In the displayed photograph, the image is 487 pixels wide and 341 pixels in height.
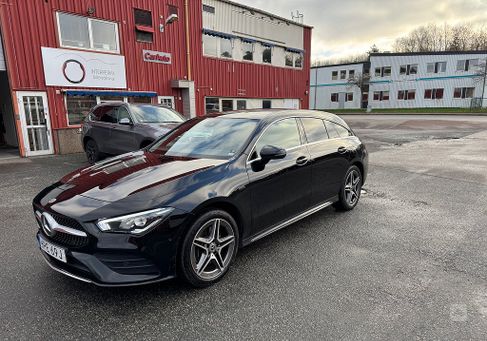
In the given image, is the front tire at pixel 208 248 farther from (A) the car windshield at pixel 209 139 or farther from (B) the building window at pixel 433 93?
(B) the building window at pixel 433 93

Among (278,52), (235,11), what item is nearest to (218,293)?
(235,11)

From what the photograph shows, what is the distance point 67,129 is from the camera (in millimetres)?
12047

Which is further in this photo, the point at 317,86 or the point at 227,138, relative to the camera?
the point at 317,86

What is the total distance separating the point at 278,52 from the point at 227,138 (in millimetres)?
17854

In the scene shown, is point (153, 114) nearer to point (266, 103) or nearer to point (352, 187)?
point (352, 187)

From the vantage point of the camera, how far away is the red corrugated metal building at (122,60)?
36.1ft

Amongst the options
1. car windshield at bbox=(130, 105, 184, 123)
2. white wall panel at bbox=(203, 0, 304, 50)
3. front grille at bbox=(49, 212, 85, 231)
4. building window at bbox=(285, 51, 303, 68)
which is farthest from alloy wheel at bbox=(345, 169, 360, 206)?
building window at bbox=(285, 51, 303, 68)

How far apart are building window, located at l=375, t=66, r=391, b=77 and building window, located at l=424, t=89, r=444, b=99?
5479 millimetres

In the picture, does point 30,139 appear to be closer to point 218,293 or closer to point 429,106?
point 218,293

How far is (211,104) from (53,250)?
14908 mm

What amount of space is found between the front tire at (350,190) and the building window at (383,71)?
151 ft

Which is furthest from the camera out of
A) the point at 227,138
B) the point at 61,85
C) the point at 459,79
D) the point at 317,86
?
the point at 317,86

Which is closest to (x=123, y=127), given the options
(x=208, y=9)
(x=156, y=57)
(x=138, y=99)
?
(x=138, y=99)

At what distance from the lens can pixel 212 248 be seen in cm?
297
